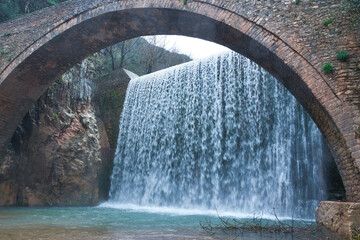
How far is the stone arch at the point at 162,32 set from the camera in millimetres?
5152

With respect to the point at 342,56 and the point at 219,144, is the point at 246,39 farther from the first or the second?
the point at 219,144

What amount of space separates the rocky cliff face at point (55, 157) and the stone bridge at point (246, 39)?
1.91 meters

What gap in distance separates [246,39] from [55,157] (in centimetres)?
785

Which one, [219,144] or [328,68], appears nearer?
[328,68]

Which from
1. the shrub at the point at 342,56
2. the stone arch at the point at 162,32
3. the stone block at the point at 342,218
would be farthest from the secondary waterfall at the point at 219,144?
the stone block at the point at 342,218

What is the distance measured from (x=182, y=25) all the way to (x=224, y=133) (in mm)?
4387

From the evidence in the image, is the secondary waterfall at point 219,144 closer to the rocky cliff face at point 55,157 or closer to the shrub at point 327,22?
the rocky cliff face at point 55,157

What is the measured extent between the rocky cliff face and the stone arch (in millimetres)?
1248

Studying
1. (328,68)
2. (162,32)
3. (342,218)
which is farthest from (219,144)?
(342,218)

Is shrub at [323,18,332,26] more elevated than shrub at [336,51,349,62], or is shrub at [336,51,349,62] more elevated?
shrub at [323,18,332,26]

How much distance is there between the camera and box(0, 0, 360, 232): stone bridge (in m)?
5.16

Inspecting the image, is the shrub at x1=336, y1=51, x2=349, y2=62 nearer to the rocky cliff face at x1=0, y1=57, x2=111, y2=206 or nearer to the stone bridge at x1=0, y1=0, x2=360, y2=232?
the stone bridge at x1=0, y1=0, x2=360, y2=232

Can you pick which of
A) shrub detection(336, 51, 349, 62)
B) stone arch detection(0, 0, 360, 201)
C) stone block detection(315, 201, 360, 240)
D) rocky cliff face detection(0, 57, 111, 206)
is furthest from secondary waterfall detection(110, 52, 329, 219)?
stone block detection(315, 201, 360, 240)

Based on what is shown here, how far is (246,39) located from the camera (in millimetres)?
6113
